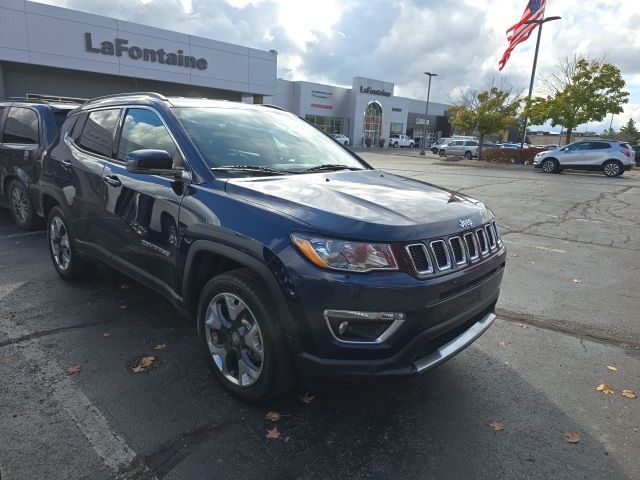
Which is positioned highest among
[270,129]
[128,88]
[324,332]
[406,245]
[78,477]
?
[128,88]

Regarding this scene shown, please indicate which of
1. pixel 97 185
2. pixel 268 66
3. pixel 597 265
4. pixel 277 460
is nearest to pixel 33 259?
pixel 97 185

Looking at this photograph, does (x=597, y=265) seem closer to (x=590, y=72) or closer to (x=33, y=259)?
(x=33, y=259)

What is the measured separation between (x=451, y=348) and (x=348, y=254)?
0.88 metres

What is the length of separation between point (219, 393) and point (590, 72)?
108 feet

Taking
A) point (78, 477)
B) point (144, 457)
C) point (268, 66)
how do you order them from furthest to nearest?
point (268, 66) < point (144, 457) < point (78, 477)

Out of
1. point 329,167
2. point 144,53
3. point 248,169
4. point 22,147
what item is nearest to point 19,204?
point 22,147

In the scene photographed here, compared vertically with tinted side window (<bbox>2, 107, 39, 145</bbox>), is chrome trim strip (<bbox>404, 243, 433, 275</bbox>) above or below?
below

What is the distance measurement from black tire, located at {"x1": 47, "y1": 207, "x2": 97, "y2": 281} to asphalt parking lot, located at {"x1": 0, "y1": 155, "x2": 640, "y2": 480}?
16 centimetres

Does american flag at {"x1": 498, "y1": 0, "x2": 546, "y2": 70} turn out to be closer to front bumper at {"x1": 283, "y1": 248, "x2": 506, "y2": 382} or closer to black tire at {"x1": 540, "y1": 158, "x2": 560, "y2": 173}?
black tire at {"x1": 540, "y1": 158, "x2": 560, "y2": 173}

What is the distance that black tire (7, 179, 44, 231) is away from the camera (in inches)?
270

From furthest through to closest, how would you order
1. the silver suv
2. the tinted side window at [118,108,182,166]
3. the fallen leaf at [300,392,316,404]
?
1. the silver suv
2. the tinted side window at [118,108,182,166]
3. the fallen leaf at [300,392,316,404]

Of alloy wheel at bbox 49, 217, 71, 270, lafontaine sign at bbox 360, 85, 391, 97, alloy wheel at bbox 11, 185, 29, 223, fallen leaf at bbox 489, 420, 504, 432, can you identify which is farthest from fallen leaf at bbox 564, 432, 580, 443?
lafontaine sign at bbox 360, 85, 391, 97

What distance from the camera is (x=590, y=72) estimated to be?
28.7m

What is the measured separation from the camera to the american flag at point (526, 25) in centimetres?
2662
